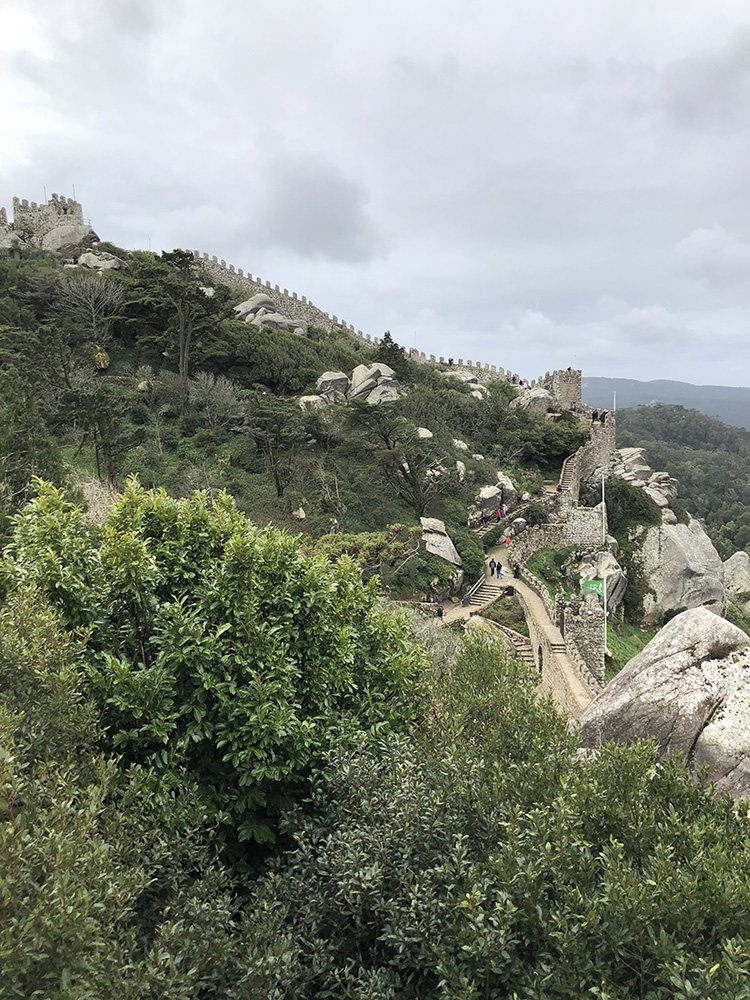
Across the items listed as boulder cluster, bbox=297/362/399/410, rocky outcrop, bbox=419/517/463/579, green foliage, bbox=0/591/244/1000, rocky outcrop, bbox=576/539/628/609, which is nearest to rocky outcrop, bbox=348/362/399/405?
boulder cluster, bbox=297/362/399/410

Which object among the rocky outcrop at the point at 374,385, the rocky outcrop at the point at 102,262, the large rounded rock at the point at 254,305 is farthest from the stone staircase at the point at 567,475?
the rocky outcrop at the point at 102,262

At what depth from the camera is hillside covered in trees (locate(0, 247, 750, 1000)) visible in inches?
139

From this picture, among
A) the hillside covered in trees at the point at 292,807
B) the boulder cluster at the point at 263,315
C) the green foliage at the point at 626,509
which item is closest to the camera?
the hillside covered in trees at the point at 292,807

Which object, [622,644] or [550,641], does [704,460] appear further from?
[550,641]

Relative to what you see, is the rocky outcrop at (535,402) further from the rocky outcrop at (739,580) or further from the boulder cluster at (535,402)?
the rocky outcrop at (739,580)

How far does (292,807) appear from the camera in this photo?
20.4 feet

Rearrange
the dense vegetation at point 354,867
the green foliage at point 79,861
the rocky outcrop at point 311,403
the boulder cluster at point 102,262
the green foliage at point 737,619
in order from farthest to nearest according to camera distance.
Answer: the boulder cluster at point 102,262, the rocky outcrop at point 311,403, the green foliage at point 737,619, the dense vegetation at point 354,867, the green foliage at point 79,861

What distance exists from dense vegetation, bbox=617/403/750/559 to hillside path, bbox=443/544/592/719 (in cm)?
4614

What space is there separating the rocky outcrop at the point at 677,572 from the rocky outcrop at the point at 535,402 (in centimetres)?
1655

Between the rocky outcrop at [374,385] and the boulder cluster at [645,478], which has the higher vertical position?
the rocky outcrop at [374,385]

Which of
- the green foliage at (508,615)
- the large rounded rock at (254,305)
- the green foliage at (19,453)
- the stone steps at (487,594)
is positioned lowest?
the green foliage at (508,615)

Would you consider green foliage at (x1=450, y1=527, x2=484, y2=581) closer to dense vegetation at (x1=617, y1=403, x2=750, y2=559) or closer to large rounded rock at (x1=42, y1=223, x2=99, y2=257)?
large rounded rock at (x1=42, y1=223, x2=99, y2=257)

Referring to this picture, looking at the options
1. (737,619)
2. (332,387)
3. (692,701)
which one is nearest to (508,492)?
(332,387)

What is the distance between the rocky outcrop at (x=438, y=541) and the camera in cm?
2533
